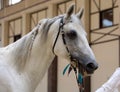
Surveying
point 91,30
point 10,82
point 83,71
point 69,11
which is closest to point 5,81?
point 10,82

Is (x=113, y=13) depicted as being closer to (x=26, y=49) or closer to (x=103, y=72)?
(x=103, y=72)

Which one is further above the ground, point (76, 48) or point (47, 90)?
point (76, 48)

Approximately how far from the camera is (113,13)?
63.1ft

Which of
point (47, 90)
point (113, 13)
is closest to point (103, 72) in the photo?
point (113, 13)

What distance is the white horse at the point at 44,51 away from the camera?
3010 millimetres

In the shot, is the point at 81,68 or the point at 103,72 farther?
the point at 103,72

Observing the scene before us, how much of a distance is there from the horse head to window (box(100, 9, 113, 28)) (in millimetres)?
16328

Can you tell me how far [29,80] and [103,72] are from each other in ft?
53.4

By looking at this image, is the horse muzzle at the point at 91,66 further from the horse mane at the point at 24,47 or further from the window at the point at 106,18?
the window at the point at 106,18

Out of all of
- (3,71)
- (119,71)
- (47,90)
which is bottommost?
(47,90)

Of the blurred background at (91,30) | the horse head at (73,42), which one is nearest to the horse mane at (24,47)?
the horse head at (73,42)

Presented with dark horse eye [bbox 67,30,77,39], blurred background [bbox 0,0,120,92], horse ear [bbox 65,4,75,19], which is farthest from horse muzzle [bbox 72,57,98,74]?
blurred background [bbox 0,0,120,92]

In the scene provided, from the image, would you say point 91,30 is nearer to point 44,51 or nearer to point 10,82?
point 44,51

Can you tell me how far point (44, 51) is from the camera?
10.4 feet
